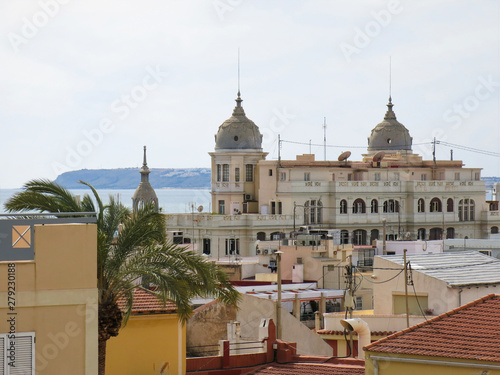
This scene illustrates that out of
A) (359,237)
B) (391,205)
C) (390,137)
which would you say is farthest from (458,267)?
(390,137)

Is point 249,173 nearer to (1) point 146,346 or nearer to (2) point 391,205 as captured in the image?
(2) point 391,205

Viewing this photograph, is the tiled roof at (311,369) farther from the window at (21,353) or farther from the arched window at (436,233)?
the arched window at (436,233)

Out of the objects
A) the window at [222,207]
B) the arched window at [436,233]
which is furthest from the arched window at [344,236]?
the window at [222,207]

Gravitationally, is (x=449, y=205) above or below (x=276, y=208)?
above

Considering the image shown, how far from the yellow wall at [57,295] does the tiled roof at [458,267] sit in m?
14.8

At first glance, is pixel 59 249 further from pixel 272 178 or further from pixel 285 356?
pixel 272 178

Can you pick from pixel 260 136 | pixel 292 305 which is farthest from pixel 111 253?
pixel 260 136

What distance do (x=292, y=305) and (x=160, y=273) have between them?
24.7 metres

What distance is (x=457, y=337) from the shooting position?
56.9ft

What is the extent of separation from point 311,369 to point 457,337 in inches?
192

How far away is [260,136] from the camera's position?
9012 centimetres

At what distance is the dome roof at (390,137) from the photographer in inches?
3935

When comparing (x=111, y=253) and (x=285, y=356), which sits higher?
(x=111, y=253)

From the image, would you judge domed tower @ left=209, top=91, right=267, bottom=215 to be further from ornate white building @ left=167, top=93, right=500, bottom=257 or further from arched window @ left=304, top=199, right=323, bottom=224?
arched window @ left=304, top=199, right=323, bottom=224
